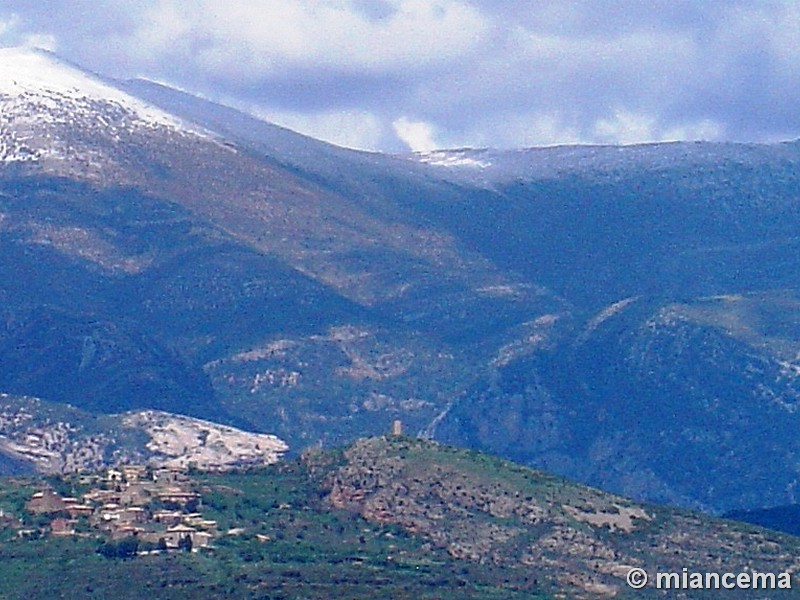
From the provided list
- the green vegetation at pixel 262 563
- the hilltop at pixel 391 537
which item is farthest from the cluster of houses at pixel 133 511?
the green vegetation at pixel 262 563

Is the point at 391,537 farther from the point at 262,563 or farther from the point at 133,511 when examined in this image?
the point at 133,511

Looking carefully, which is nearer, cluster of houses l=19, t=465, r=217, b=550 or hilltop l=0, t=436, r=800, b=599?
hilltop l=0, t=436, r=800, b=599

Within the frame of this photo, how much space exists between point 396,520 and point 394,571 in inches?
506

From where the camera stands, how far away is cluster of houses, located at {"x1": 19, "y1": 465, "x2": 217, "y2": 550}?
157125 millimetres

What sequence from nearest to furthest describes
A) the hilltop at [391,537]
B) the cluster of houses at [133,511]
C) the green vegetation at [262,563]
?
1. the green vegetation at [262,563]
2. the hilltop at [391,537]
3. the cluster of houses at [133,511]

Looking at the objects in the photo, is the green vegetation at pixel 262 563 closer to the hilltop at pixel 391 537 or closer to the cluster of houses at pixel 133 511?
the hilltop at pixel 391 537

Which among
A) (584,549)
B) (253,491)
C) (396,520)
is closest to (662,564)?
(584,549)

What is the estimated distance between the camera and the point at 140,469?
7136 inches

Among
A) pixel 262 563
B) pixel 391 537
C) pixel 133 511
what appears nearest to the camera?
pixel 262 563

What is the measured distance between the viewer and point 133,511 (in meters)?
161

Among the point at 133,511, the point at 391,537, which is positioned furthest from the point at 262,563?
the point at 391,537

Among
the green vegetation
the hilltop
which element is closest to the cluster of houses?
the hilltop

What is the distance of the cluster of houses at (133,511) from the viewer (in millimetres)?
157125

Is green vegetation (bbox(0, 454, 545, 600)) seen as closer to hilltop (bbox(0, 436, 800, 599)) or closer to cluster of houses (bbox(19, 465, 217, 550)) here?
hilltop (bbox(0, 436, 800, 599))
